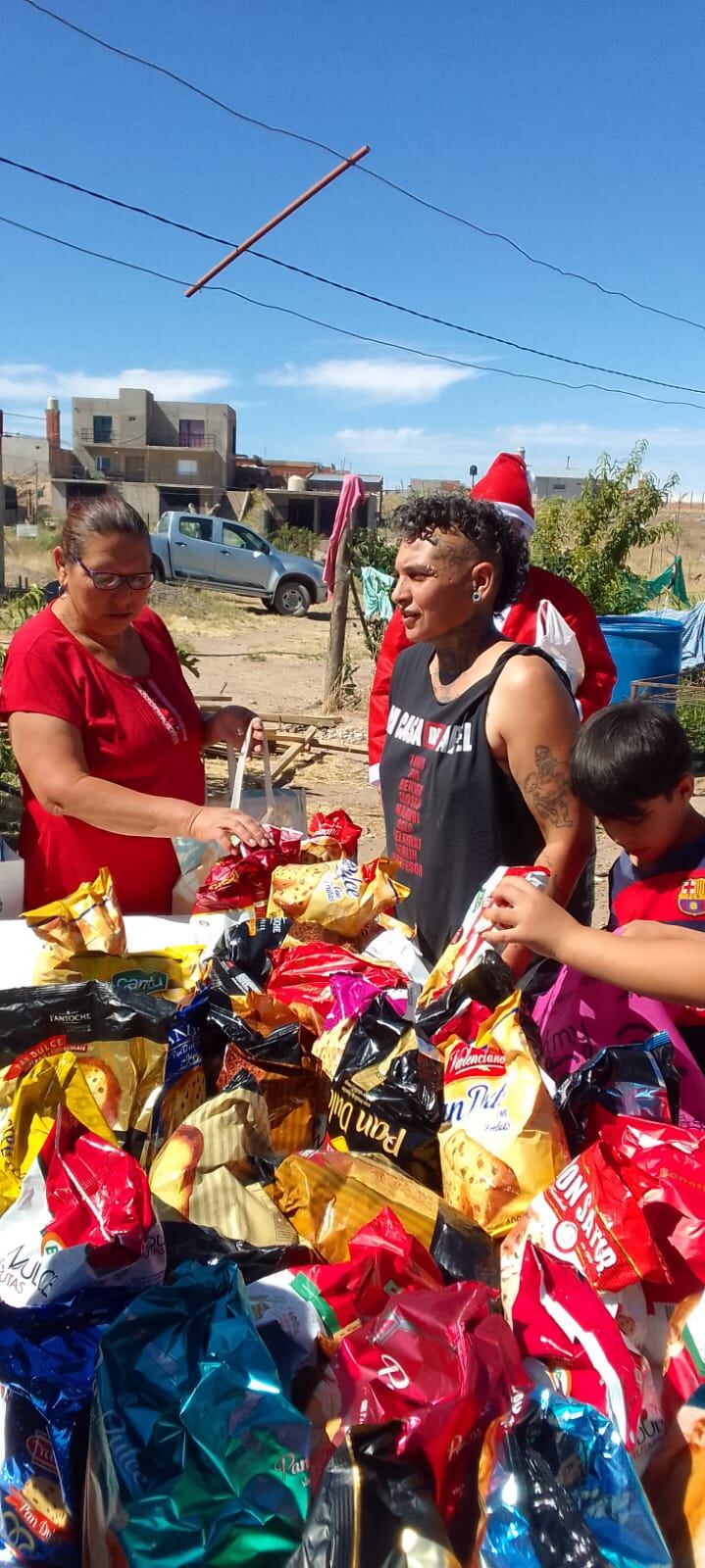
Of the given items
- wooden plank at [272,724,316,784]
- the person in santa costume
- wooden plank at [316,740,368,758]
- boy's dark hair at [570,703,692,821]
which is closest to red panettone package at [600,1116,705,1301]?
boy's dark hair at [570,703,692,821]

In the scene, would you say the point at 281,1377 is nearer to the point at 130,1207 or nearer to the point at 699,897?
the point at 130,1207

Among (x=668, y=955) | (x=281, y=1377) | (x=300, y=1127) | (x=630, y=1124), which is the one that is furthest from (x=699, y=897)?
(x=281, y=1377)

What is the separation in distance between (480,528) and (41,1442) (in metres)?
1.93

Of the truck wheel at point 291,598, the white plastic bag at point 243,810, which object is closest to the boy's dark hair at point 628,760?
the white plastic bag at point 243,810

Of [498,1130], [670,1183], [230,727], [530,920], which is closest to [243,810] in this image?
[230,727]

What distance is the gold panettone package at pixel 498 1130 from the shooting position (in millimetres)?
1253

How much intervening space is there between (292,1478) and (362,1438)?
88mm

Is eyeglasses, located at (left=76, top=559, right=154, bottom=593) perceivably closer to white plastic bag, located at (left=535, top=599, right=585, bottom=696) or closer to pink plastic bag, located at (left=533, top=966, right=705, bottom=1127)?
pink plastic bag, located at (left=533, top=966, right=705, bottom=1127)

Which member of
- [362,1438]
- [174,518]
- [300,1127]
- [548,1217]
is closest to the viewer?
[362,1438]

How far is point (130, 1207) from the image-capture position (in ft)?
3.50

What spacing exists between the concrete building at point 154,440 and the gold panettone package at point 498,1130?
176ft

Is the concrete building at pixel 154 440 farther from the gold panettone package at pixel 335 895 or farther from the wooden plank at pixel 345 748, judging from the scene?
the gold panettone package at pixel 335 895

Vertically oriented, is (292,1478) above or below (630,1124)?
below

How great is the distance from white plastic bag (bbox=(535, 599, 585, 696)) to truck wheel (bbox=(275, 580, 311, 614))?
19.0 metres
